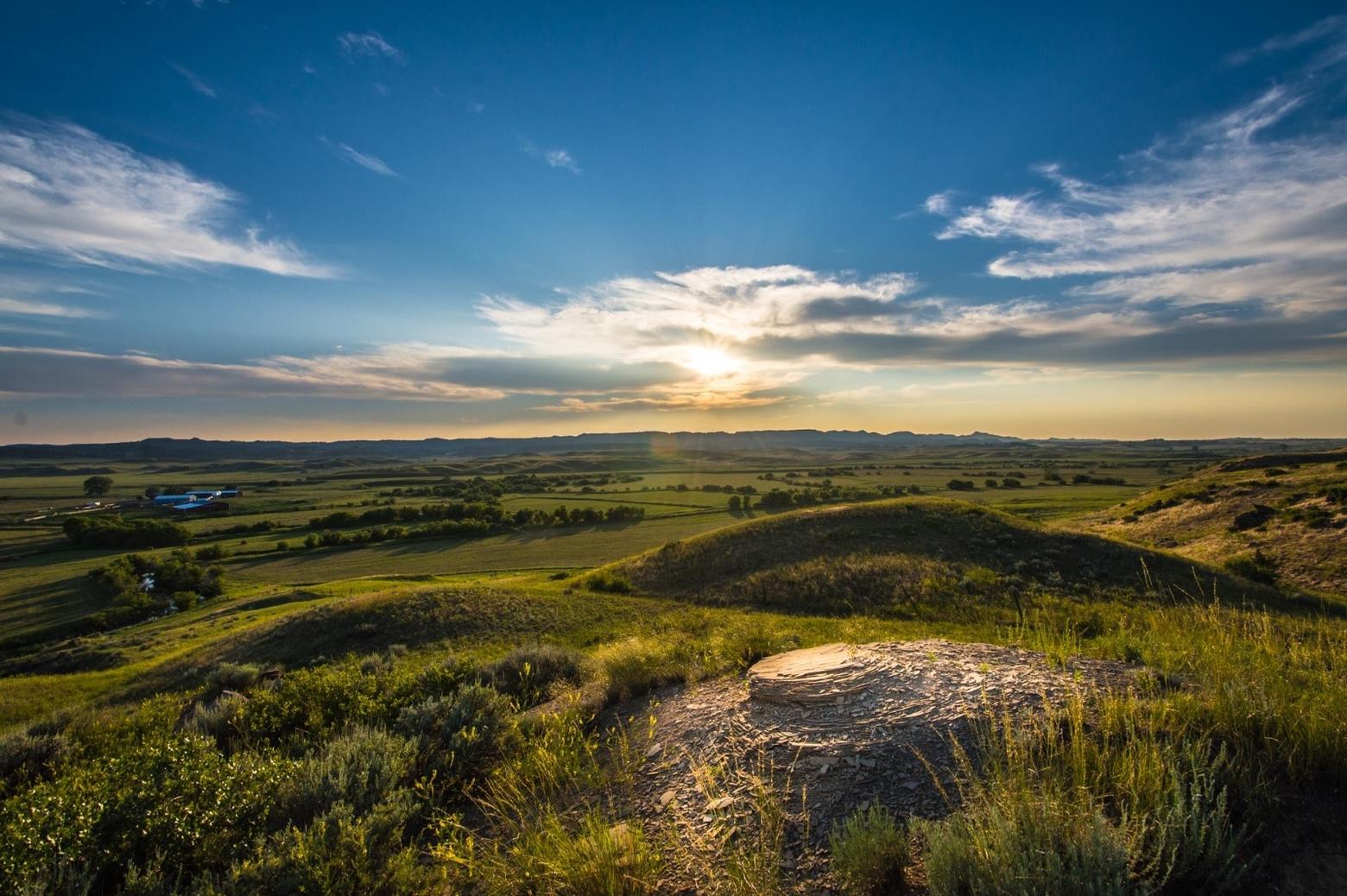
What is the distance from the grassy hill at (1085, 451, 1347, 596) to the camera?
81.4ft

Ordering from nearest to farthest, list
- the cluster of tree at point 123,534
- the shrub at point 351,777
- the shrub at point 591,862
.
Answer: the shrub at point 591,862, the shrub at point 351,777, the cluster of tree at point 123,534

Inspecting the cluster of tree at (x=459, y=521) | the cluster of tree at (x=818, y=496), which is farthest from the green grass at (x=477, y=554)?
the cluster of tree at (x=818, y=496)

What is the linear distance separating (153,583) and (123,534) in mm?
37048

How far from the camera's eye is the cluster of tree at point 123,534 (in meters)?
80.1

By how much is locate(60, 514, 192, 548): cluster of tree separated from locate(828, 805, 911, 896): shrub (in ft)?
349

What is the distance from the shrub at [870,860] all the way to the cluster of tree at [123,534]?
A: 10642 cm

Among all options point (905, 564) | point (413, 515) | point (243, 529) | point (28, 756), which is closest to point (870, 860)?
point (28, 756)

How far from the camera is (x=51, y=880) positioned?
4145 mm

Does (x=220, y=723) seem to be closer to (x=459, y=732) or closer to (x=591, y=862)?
(x=459, y=732)

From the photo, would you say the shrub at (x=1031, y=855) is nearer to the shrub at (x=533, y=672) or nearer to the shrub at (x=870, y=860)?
the shrub at (x=870, y=860)

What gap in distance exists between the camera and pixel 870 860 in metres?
3.84

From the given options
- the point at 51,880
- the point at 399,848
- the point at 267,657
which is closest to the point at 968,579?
the point at 399,848

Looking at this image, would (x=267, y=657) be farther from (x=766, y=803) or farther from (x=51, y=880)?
(x=766, y=803)

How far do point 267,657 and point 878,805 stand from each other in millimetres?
26990
